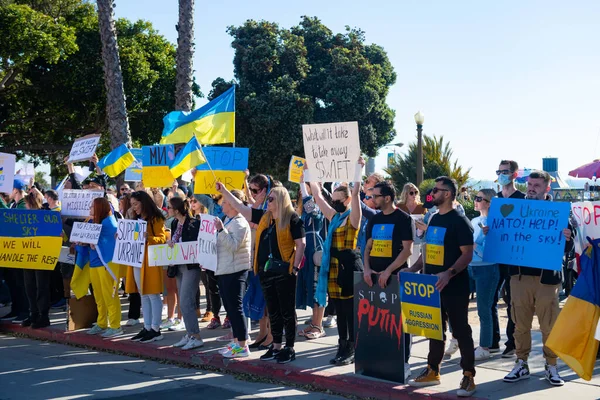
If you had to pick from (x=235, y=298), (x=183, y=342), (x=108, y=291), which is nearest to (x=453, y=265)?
(x=235, y=298)

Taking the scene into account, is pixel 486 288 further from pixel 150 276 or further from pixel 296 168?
pixel 296 168

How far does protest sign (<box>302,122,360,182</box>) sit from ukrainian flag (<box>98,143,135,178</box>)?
566 cm

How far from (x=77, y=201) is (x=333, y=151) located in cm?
483

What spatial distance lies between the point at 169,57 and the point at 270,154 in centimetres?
740

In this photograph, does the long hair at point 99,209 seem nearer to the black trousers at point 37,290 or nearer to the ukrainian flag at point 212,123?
the ukrainian flag at point 212,123

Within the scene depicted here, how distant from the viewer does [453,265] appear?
20.7ft

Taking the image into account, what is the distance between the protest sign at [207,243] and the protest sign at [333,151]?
1.38m

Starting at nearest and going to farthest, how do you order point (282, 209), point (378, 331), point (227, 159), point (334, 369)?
point (378, 331) → point (334, 369) → point (282, 209) → point (227, 159)

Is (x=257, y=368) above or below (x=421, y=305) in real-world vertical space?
below

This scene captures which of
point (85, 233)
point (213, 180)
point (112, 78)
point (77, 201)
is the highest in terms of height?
point (112, 78)

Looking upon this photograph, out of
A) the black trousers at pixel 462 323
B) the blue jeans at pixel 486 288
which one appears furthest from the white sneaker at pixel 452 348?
the black trousers at pixel 462 323

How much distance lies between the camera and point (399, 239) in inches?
269

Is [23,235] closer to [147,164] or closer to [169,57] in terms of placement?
[147,164]

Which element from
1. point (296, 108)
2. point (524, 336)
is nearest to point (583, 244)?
point (524, 336)
